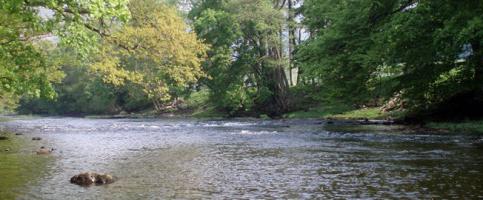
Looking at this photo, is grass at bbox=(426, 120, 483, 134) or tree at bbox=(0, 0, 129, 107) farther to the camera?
grass at bbox=(426, 120, 483, 134)

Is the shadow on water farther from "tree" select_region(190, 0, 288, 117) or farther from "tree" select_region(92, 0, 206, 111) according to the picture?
"tree" select_region(190, 0, 288, 117)

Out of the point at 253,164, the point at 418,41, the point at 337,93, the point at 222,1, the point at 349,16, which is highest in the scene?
the point at 222,1

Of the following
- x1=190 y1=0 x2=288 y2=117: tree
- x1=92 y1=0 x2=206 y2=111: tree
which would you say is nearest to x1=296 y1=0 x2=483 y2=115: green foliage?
x1=92 y1=0 x2=206 y2=111: tree

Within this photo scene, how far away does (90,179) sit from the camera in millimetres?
14023

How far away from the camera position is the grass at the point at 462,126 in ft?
93.9

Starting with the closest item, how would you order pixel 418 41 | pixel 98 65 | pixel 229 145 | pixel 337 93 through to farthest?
pixel 98 65 < pixel 229 145 < pixel 418 41 < pixel 337 93

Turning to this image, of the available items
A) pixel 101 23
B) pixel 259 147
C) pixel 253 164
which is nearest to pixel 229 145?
pixel 259 147

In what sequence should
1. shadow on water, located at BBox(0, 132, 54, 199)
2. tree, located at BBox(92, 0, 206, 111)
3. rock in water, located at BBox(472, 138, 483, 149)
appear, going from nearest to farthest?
shadow on water, located at BBox(0, 132, 54, 199) → tree, located at BBox(92, 0, 206, 111) → rock in water, located at BBox(472, 138, 483, 149)

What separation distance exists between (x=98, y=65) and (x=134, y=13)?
321cm

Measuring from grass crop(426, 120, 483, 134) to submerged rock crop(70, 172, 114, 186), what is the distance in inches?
855

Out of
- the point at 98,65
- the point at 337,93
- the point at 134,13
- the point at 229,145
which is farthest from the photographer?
the point at 337,93

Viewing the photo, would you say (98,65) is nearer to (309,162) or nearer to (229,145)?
(229,145)

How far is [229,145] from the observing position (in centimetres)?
2472

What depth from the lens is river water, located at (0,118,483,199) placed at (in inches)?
492
